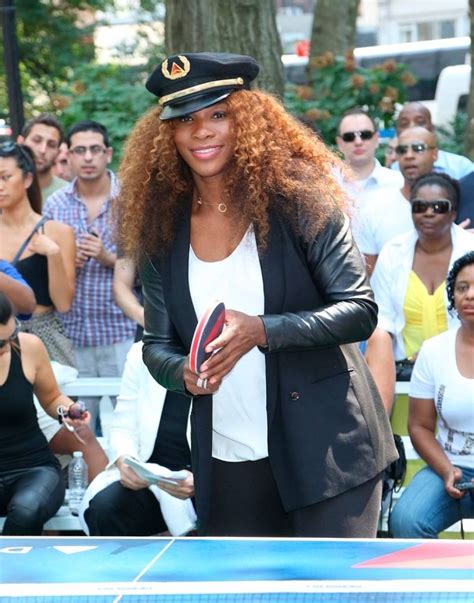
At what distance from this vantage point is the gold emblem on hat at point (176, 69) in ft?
10.1

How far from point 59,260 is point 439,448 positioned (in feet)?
7.60

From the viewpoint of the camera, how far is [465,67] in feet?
64.3

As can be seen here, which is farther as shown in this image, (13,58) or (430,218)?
(13,58)

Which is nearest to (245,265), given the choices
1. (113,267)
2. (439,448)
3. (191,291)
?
(191,291)

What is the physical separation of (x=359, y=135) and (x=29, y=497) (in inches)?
133

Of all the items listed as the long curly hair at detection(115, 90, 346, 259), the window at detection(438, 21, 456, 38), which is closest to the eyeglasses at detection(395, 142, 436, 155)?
the long curly hair at detection(115, 90, 346, 259)

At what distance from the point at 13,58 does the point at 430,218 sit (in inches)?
168

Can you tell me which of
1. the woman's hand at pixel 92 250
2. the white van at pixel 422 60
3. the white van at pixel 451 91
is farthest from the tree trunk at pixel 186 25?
the white van at pixel 422 60

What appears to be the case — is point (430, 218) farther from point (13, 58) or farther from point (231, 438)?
point (13, 58)

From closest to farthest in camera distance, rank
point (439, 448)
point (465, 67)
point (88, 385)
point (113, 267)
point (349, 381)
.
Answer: point (349, 381), point (439, 448), point (88, 385), point (113, 267), point (465, 67)

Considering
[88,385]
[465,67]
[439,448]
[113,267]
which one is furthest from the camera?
[465,67]

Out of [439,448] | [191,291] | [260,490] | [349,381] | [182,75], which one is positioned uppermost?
[182,75]

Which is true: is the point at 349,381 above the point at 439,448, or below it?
above

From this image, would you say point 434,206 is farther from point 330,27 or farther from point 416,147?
point 330,27
